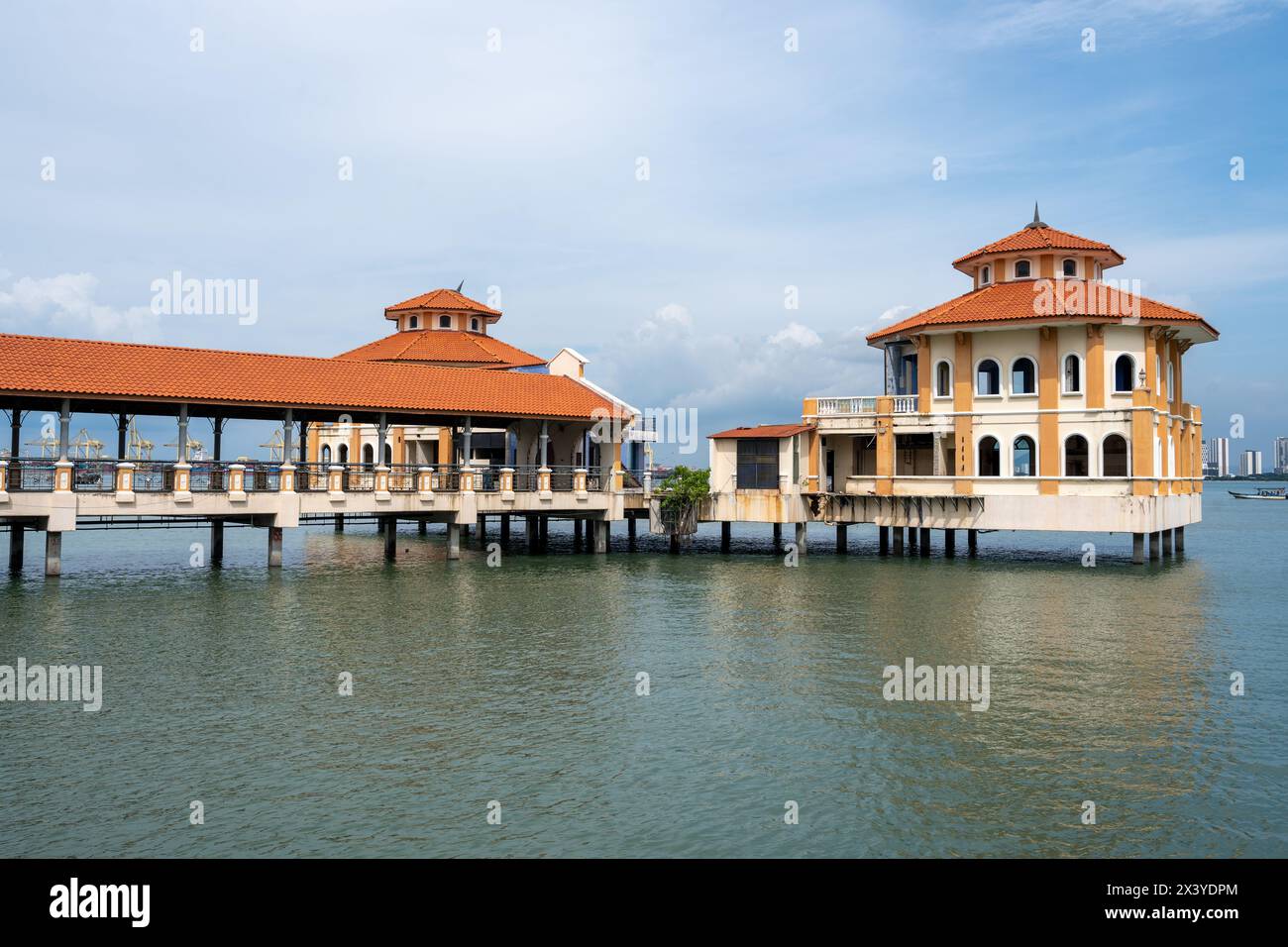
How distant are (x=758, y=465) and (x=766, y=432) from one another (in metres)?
1.56

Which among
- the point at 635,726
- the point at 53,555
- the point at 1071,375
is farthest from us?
the point at 1071,375

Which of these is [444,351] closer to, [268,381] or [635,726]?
[268,381]

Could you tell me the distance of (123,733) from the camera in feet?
54.0

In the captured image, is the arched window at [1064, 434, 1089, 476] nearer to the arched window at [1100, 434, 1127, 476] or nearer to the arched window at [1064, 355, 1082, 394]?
the arched window at [1100, 434, 1127, 476]

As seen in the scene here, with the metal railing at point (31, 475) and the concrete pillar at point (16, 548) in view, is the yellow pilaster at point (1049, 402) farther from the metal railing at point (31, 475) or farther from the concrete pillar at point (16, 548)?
the concrete pillar at point (16, 548)

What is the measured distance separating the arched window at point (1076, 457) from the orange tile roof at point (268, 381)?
20.2m

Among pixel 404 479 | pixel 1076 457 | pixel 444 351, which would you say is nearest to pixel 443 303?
pixel 444 351

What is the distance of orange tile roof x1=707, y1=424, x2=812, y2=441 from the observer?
47.2 metres

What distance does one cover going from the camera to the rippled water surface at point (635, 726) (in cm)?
1275

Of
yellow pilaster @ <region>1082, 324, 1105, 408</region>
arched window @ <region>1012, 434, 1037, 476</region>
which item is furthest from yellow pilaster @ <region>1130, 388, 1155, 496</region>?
arched window @ <region>1012, 434, 1037, 476</region>

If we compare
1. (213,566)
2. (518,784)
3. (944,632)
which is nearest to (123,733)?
(518,784)

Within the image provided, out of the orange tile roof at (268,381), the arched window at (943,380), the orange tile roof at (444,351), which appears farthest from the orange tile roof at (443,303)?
the arched window at (943,380)

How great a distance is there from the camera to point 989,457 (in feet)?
148
